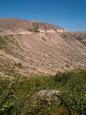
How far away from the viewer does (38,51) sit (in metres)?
64.0

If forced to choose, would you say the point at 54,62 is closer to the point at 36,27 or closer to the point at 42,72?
the point at 42,72

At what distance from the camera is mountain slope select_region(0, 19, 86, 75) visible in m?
49.0

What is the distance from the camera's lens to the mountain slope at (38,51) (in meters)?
49.0

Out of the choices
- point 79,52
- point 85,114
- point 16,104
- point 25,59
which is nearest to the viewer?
point 16,104

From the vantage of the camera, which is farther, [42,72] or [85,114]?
[42,72]

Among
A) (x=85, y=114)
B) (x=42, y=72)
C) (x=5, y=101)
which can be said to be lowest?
(x=42, y=72)

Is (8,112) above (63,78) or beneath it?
above

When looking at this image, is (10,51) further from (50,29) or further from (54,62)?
(50,29)

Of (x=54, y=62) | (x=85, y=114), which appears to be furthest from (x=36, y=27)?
(x=85, y=114)

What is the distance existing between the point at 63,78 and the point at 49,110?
20092 millimetres

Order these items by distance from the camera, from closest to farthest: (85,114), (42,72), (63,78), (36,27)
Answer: (85,114)
(63,78)
(42,72)
(36,27)

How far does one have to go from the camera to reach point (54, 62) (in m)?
58.9

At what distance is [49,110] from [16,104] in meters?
1.38

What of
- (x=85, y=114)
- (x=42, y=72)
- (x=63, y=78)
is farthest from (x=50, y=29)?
(x=85, y=114)
